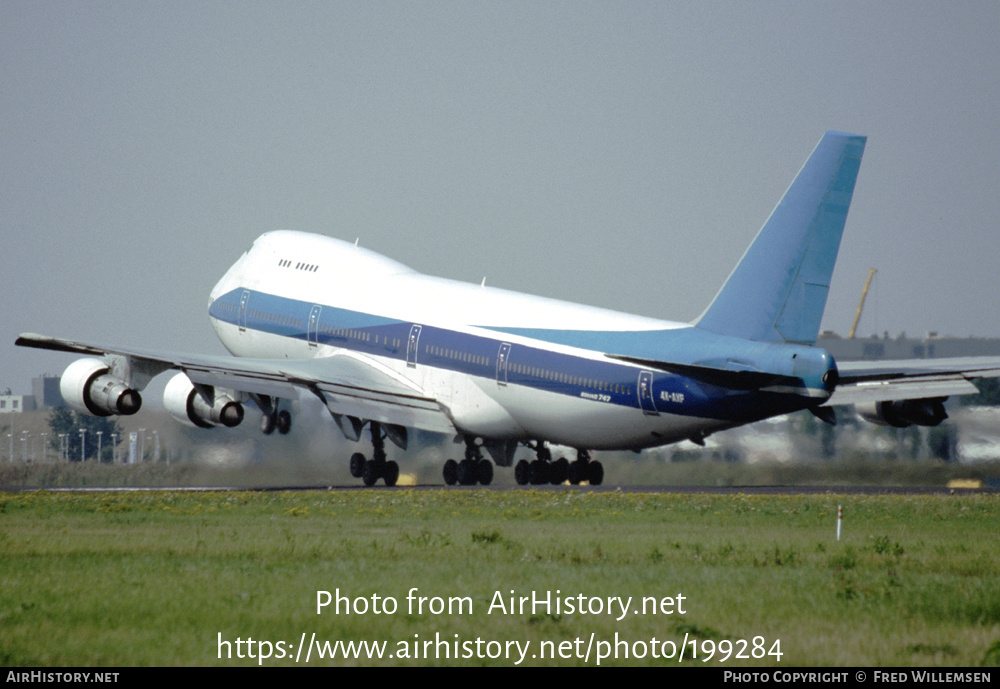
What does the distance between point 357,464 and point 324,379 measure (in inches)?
171

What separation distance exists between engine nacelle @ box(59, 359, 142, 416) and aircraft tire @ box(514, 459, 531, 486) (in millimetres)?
12631

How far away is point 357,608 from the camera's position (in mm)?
16938

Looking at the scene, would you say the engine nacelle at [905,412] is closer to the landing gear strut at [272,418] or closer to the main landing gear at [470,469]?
the main landing gear at [470,469]

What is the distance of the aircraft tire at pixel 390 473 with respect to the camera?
48.6m

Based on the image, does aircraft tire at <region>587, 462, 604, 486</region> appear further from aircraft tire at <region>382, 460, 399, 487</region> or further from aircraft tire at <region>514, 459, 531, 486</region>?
aircraft tire at <region>382, 460, 399, 487</region>

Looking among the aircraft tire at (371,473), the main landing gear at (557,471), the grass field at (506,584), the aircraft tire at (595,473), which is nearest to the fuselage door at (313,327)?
the aircraft tire at (371,473)

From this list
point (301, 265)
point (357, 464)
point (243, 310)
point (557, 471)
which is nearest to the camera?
point (557, 471)

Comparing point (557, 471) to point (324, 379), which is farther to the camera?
point (557, 471)

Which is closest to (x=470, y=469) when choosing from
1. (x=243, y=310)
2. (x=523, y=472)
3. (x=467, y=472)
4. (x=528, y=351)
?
(x=467, y=472)

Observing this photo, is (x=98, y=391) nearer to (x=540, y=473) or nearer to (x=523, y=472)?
(x=523, y=472)

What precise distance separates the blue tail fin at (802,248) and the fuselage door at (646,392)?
11.1 feet

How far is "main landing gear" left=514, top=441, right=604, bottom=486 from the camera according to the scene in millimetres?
47500

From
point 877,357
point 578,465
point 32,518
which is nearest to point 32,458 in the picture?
point 578,465

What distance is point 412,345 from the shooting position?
47281 millimetres
